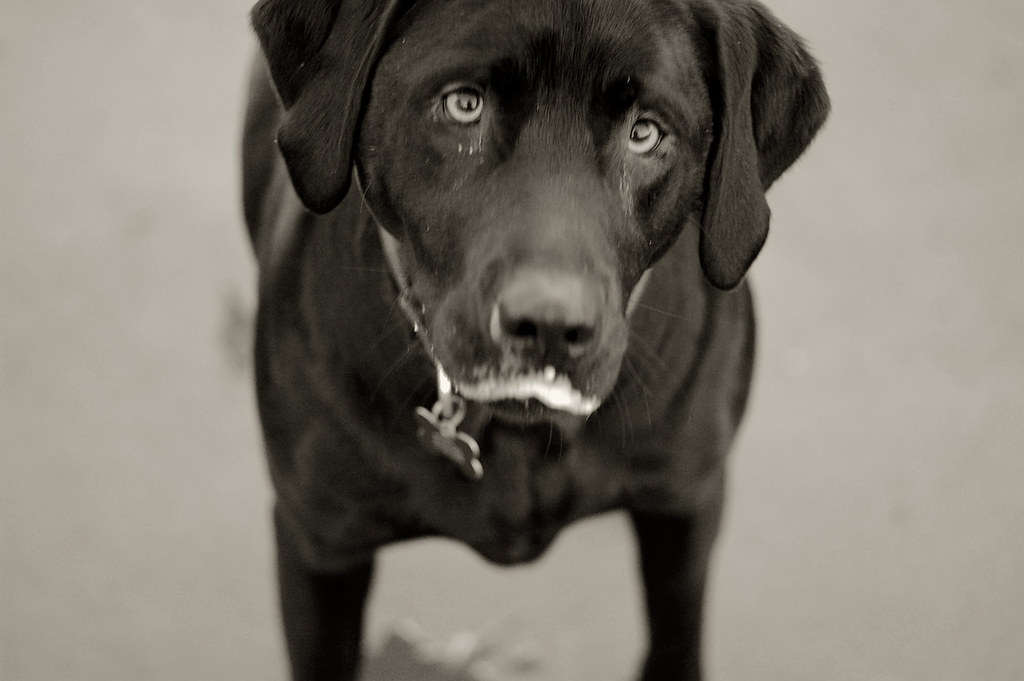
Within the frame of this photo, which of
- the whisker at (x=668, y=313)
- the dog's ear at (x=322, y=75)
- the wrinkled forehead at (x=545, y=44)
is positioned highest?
the wrinkled forehead at (x=545, y=44)

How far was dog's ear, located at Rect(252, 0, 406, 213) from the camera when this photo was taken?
6.41 feet

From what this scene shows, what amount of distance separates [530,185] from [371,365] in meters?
0.47

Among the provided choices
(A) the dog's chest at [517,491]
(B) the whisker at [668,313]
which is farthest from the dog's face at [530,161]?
(A) the dog's chest at [517,491]

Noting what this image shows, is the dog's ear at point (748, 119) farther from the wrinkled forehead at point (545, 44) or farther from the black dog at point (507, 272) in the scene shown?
the wrinkled forehead at point (545, 44)

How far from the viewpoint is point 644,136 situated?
1903mm

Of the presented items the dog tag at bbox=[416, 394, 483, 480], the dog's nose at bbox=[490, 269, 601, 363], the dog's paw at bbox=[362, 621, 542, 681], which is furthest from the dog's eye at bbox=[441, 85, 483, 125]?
the dog's paw at bbox=[362, 621, 542, 681]

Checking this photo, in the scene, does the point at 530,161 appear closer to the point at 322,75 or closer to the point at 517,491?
the point at 322,75

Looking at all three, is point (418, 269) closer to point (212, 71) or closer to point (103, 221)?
point (103, 221)

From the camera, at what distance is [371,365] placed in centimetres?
212

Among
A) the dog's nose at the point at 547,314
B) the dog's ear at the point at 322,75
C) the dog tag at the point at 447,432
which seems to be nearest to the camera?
the dog's nose at the point at 547,314

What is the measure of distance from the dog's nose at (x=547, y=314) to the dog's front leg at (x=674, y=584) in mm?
706

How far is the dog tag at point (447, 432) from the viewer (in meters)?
2.10

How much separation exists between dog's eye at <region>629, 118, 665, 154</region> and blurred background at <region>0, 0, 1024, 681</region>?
4.59 ft

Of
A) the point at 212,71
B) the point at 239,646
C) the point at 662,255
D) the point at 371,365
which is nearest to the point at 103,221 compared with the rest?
the point at 212,71
